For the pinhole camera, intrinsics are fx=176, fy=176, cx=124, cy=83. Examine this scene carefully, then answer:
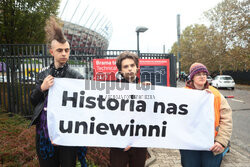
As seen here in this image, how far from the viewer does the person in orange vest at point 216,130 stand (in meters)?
2.00

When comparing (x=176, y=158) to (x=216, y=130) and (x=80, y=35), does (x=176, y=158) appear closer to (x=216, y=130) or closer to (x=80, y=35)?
(x=216, y=130)

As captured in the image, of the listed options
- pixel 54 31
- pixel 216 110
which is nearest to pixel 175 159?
pixel 216 110

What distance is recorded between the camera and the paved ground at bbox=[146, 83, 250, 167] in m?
3.41

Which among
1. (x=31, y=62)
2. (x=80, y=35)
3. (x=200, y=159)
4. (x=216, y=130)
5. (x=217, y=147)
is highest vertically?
(x=80, y=35)

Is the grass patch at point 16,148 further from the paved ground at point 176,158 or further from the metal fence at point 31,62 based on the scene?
the paved ground at point 176,158

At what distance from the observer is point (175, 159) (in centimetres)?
362

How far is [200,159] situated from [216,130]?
1.42ft

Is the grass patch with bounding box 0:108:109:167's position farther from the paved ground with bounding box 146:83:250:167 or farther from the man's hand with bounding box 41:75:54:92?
the man's hand with bounding box 41:75:54:92

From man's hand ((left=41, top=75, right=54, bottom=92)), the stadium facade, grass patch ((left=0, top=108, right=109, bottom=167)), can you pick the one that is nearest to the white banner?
man's hand ((left=41, top=75, right=54, bottom=92))

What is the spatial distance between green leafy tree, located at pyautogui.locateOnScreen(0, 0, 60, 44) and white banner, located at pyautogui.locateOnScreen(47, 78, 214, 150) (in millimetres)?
6646

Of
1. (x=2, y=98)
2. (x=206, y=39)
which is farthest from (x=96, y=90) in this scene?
(x=206, y=39)

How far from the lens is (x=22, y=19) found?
23.6 ft

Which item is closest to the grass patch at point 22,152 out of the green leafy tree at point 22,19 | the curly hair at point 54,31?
the curly hair at point 54,31

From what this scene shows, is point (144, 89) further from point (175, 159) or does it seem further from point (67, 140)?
point (175, 159)
